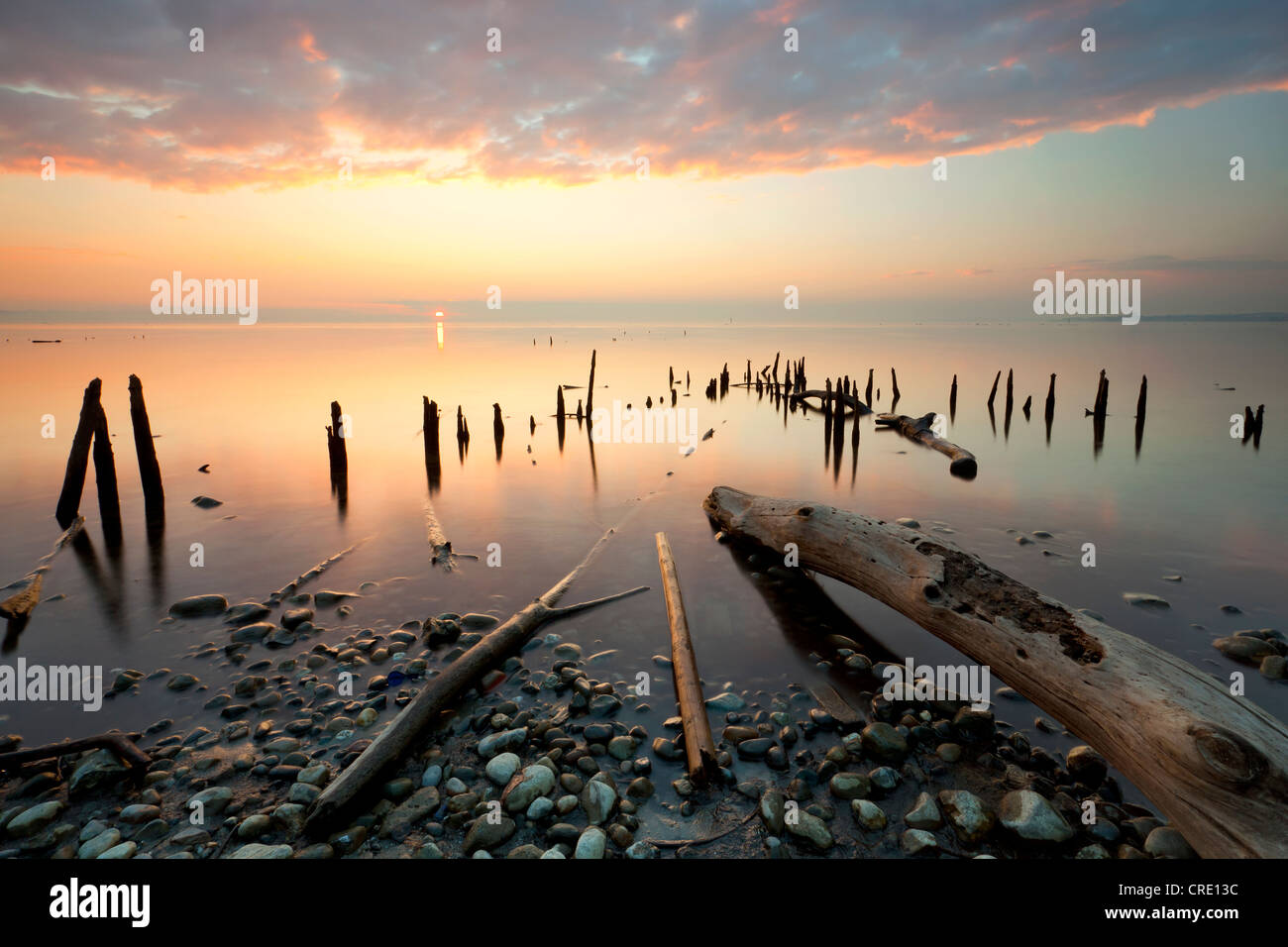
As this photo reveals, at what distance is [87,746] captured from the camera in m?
5.21

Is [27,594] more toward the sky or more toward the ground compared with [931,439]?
more toward the ground

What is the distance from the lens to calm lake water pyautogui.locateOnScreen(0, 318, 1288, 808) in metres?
8.12

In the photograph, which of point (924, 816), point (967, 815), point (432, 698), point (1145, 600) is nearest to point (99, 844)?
point (432, 698)

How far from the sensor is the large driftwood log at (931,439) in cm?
1908

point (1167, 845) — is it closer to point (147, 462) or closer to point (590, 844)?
point (590, 844)

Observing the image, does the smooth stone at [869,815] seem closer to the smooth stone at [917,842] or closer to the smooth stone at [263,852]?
the smooth stone at [917,842]

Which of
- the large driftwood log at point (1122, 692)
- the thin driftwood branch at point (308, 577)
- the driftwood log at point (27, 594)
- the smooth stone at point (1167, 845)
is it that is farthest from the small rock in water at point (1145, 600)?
the driftwood log at point (27, 594)

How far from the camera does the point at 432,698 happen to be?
5.97m

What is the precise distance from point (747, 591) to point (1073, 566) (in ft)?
20.1

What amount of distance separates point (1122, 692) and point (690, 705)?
3.57 meters

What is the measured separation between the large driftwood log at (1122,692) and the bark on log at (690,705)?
8.84 feet

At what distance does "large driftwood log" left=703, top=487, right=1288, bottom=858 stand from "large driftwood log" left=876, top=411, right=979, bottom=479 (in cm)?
1272
